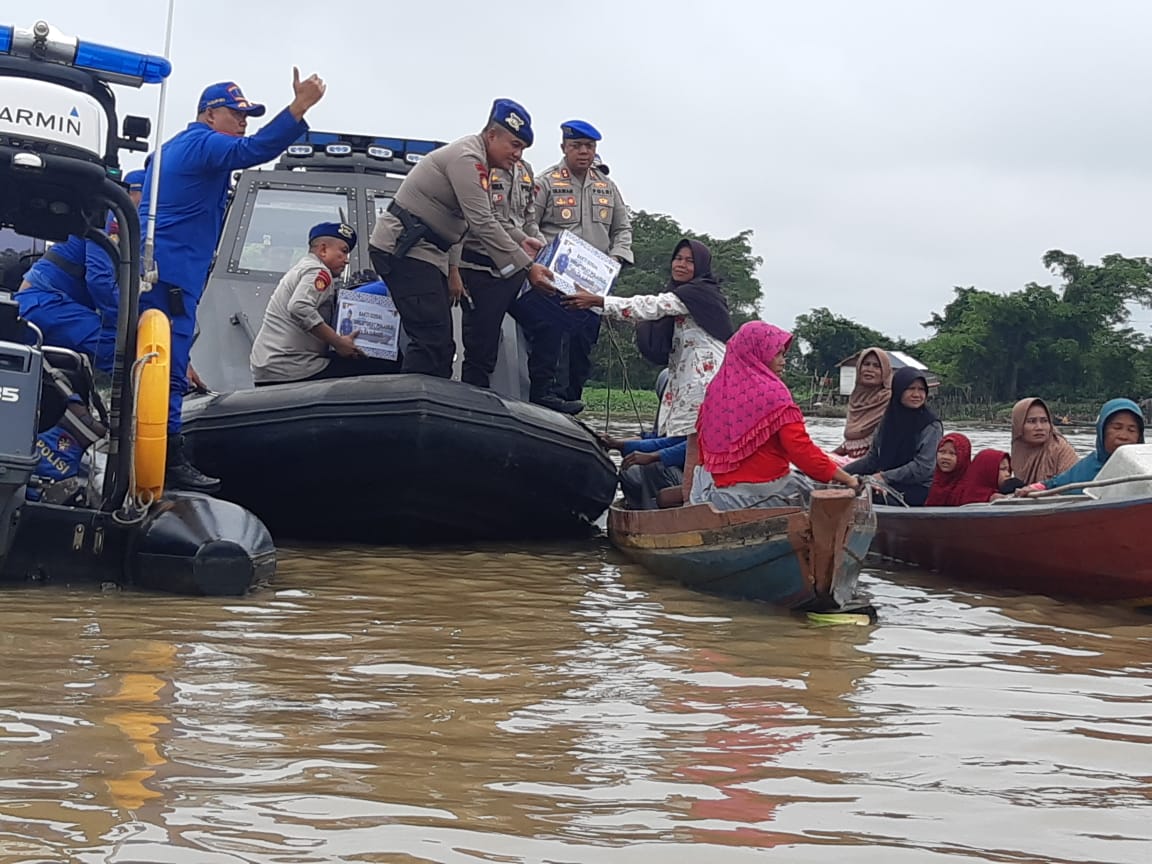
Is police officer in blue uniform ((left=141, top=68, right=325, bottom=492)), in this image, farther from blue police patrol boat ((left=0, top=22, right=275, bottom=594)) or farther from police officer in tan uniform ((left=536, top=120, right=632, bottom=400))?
police officer in tan uniform ((left=536, top=120, right=632, bottom=400))

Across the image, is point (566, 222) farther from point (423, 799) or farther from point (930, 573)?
point (423, 799)

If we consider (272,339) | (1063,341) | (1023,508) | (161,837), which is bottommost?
(161,837)

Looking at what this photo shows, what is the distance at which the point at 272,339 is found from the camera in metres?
7.92

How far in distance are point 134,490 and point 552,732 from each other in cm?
257

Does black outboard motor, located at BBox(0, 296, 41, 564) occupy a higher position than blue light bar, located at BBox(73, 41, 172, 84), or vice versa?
blue light bar, located at BBox(73, 41, 172, 84)

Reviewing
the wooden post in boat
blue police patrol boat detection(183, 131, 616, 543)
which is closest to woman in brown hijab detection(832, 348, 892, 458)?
blue police patrol boat detection(183, 131, 616, 543)

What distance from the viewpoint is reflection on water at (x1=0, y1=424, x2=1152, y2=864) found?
9.25ft

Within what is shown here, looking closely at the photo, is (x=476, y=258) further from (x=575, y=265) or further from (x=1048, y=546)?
(x=1048, y=546)

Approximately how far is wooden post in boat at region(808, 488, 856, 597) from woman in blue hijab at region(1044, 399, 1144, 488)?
214 cm

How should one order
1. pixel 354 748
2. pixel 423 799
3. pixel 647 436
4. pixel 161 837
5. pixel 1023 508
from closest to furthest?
pixel 161 837
pixel 423 799
pixel 354 748
pixel 1023 508
pixel 647 436

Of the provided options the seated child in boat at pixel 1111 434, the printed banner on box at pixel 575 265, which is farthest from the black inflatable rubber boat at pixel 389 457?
the seated child in boat at pixel 1111 434

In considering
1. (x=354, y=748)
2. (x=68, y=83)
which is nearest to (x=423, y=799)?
(x=354, y=748)

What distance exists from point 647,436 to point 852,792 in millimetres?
6084

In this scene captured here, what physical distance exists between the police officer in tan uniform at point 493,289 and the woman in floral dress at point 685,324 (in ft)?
1.37
